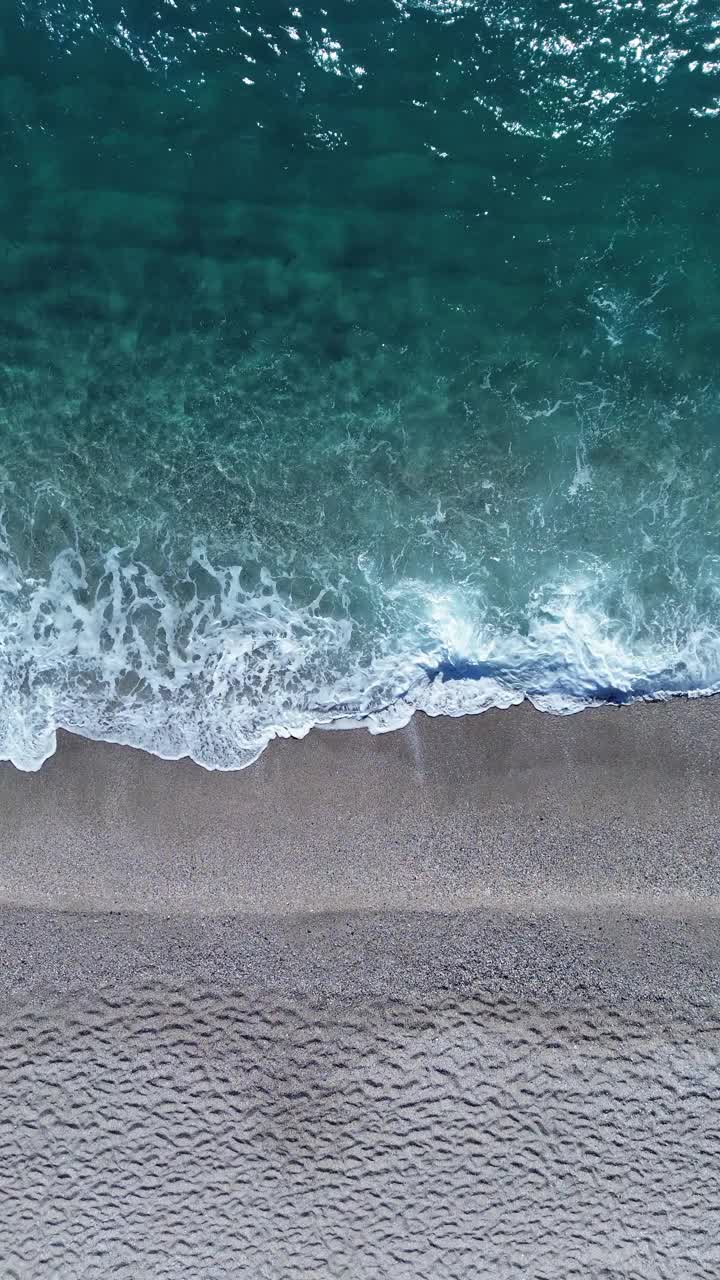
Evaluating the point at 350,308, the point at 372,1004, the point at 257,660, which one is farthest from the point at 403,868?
the point at 350,308

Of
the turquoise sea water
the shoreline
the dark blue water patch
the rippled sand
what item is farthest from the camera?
the turquoise sea water

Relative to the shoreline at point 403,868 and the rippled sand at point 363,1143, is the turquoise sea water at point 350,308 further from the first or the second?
the rippled sand at point 363,1143

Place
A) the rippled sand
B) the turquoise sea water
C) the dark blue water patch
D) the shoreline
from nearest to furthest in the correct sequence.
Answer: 1. the rippled sand
2. the shoreline
3. the dark blue water patch
4. the turquoise sea water

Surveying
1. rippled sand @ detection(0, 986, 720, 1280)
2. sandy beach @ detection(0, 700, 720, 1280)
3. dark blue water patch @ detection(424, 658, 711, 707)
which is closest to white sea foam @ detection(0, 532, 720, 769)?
dark blue water patch @ detection(424, 658, 711, 707)

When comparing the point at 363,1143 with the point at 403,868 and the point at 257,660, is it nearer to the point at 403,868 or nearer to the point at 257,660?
the point at 403,868

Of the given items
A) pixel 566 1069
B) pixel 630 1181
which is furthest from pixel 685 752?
pixel 630 1181

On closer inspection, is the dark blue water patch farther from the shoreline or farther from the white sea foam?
the shoreline

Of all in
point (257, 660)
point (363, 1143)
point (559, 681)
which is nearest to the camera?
point (363, 1143)
